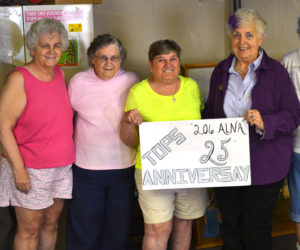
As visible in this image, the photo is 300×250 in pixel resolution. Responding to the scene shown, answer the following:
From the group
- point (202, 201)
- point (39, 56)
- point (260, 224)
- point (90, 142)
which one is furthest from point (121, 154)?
point (260, 224)

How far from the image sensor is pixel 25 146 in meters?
2.10

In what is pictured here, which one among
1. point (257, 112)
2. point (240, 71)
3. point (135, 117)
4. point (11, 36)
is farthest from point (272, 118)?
point (11, 36)

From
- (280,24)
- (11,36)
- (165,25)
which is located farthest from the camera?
(280,24)

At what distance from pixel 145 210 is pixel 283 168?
2.64 feet

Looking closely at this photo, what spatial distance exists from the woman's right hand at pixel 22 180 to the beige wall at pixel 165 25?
150cm

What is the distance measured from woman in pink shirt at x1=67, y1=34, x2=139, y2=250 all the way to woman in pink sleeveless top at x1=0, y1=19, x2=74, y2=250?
129 millimetres

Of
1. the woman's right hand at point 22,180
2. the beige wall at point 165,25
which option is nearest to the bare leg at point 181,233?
the woman's right hand at point 22,180

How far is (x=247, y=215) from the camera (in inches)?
83.1

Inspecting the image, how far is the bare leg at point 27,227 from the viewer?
2.12m

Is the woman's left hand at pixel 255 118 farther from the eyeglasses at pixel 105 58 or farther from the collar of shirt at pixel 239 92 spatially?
the eyeglasses at pixel 105 58

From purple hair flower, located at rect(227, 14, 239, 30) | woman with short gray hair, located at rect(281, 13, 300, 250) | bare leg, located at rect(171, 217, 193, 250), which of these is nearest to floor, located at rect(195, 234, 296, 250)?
woman with short gray hair, located at rect(281, 13, 300, 250)

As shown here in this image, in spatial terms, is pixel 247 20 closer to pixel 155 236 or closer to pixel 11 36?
pixel 155 236

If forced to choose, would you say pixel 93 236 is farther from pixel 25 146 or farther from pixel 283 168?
pixel 283 168

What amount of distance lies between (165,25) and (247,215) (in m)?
1.84
